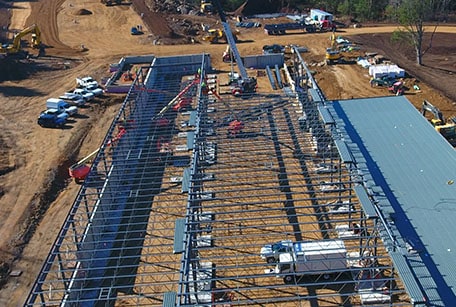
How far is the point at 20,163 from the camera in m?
35.2

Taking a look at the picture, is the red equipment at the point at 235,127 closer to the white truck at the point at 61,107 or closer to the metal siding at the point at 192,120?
Result: the metal siding at the point at 192,120

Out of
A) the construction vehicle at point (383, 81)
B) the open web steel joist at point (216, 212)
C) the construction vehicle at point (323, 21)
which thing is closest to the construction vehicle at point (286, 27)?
the construction vehicle at point (323, 21)

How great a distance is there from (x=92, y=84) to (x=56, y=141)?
1111 cm

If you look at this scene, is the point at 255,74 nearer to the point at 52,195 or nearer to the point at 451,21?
the point at 52,195

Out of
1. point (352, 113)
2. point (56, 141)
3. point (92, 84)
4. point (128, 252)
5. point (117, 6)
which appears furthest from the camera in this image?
point (117, 6)

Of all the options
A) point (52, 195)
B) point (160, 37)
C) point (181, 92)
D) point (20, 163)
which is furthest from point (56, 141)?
point (160, 37)

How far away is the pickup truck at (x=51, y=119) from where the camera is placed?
40.6 metres

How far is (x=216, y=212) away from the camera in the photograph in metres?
24.6

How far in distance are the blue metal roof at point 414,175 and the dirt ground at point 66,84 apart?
862 centimetres

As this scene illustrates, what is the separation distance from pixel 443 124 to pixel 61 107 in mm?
31837

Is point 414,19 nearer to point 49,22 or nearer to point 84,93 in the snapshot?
point 84,93

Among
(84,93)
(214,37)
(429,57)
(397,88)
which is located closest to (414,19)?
(429,57)

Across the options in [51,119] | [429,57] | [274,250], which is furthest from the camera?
[429,57]

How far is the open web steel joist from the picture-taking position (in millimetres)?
20484
